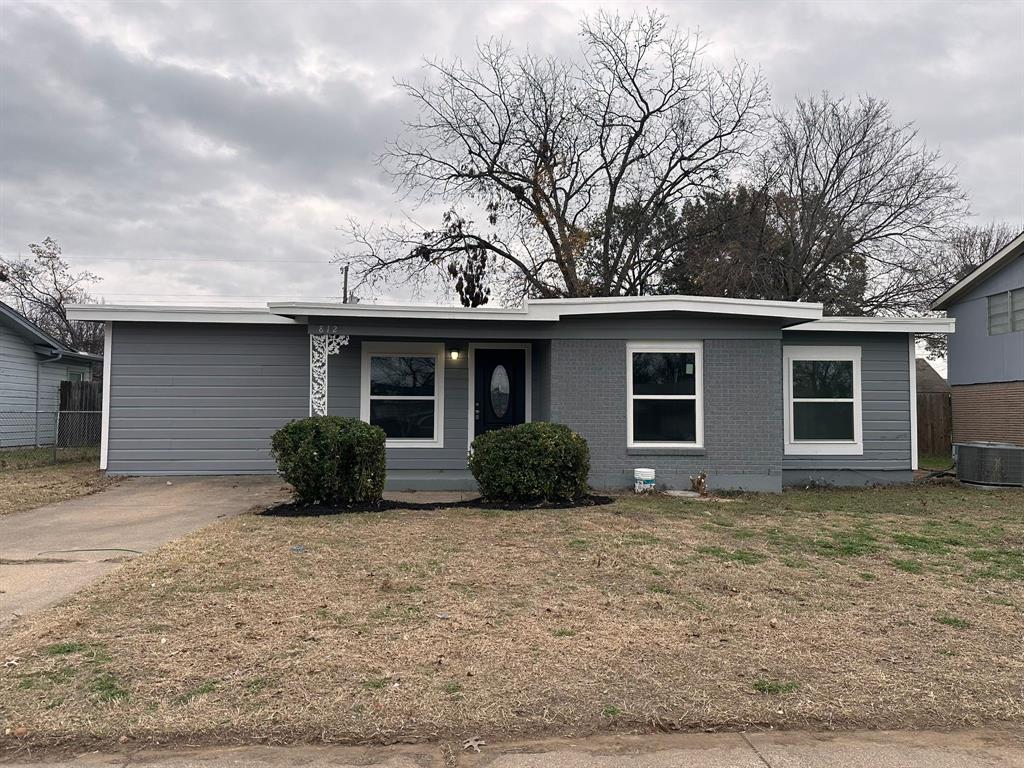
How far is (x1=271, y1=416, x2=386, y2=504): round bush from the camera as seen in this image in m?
8.16

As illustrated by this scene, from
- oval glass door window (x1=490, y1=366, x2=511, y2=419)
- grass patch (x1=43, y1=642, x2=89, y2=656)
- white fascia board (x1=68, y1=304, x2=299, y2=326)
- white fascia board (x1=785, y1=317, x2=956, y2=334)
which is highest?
white fascia board (x1=68, y1=304, x2=299, y2=326)

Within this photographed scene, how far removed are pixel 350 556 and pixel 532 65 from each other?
1982 cm

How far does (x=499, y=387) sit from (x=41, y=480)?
303 inches

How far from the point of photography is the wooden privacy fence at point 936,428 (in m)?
20.3

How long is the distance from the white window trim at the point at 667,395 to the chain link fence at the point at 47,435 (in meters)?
12.2

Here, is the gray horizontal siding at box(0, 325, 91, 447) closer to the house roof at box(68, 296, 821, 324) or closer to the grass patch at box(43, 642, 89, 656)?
the house roof at box(68, 296, 821, 324)

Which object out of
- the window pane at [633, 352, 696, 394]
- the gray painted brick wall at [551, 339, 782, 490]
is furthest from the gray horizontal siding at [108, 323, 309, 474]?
the window pane at [633, 352, 696, 394]

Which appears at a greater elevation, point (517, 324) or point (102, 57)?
point (102, 57)

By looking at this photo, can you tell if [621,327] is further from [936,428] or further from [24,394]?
[24,394]

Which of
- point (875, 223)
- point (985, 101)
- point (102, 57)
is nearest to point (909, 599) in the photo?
point (102, 57)

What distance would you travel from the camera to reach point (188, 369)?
11734 millimetres

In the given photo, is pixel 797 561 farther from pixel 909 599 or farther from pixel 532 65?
pixel 532 65

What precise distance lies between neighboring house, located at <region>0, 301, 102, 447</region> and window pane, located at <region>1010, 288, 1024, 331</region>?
78.5ft

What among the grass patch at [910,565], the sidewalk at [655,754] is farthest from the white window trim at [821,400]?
the sidewalk at [655,754]
